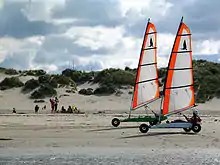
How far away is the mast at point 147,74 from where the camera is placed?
28.4 m

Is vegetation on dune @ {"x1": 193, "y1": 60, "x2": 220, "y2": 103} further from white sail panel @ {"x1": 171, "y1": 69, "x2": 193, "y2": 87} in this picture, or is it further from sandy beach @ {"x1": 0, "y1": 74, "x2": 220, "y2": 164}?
white sail panel @ {"x1": 171, "y1": 69, "x2": 193, "y2": 87}

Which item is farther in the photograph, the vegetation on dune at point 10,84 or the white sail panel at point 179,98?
the vegetation on dune at point 10,84

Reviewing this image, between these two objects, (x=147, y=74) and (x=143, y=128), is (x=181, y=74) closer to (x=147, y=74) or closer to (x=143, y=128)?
(x=147, y=74)

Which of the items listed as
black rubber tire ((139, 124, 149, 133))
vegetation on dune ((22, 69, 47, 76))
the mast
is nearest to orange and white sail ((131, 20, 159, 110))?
the mast

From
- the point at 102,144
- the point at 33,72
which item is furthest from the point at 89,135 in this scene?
the point at 33,72

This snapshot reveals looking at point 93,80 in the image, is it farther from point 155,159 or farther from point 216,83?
point 155,159

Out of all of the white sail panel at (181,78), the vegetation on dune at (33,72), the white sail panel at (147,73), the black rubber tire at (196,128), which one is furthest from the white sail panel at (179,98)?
the vegetation on dune at (33,72)

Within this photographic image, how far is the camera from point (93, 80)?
5225 cm

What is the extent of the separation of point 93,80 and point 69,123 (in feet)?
78.2

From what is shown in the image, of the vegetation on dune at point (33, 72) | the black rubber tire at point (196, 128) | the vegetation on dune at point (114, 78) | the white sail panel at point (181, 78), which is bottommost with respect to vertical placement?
the black rubber tire at point (196, 128)

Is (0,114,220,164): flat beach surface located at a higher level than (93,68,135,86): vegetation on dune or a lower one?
lower

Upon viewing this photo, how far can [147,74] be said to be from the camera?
28609mm

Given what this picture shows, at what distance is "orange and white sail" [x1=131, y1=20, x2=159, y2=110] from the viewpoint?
1118 inches

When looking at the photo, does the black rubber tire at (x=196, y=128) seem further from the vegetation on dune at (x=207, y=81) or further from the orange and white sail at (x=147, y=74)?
the vegetation on dune at (x=207, y=81)
